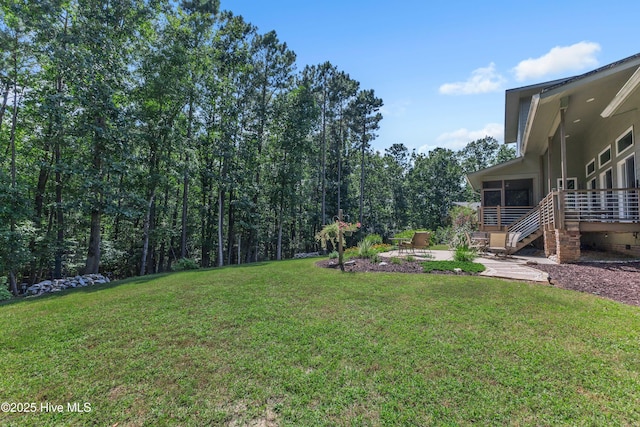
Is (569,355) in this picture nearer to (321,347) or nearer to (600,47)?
(321,347)

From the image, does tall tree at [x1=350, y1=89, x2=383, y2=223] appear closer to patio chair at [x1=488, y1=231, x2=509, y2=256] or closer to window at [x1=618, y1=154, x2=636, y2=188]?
patio chair at [x1=488, y1=231, x2=509, y2=256]

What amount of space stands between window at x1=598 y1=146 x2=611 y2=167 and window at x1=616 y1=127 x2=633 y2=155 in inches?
29.9

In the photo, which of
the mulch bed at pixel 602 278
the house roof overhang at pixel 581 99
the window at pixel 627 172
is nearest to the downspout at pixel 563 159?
the house roof overhang at pixel 581 99

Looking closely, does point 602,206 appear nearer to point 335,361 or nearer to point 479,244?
point 479,244

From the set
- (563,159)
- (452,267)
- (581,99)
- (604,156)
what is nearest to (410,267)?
(452,267)

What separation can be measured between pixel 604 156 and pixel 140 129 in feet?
58.5

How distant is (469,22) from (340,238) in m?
7.02

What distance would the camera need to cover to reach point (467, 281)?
5719mm

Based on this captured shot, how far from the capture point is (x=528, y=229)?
10820mm

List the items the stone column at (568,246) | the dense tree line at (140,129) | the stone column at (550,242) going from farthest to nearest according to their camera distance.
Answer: the dense tree line at (140,129) < the stone column at (550,242) < the stone column at (568,246)

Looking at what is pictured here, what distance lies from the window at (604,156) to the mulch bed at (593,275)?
14.5 feet

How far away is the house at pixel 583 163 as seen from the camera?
736 cm

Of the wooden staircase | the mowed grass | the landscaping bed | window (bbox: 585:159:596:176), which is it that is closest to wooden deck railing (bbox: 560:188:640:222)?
the wooden staircase

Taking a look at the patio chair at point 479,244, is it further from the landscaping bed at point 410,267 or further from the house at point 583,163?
the landscaping bed at point 410,267
